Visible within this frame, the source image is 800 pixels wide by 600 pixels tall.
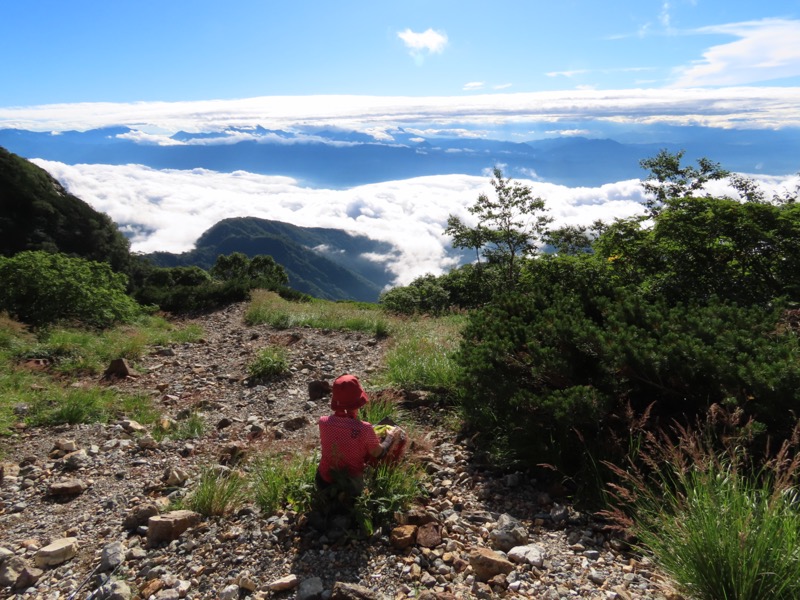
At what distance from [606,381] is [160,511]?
3638mm

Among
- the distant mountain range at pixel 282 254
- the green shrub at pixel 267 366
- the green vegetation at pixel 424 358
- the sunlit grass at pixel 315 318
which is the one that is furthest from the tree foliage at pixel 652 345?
the distant mountain range at pixel 282 254

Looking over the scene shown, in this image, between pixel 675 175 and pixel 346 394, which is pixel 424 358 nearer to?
pixel 346 394

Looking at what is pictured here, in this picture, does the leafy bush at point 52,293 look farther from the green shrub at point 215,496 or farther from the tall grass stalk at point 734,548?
the tall grass stalk at point 734,548

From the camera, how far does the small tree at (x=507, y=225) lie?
17469 mm

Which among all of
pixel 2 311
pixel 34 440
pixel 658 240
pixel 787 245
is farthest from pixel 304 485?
pixel 2 311

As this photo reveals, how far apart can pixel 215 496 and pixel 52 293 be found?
1054cm

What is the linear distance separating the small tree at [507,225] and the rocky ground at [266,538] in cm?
1270

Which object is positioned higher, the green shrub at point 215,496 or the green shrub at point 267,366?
the green shrub at point 215,496

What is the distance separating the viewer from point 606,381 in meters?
4.08

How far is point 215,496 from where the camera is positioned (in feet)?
12.8

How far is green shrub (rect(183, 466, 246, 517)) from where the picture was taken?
388 cm

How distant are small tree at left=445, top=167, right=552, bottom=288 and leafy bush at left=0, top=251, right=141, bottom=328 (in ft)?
35.5

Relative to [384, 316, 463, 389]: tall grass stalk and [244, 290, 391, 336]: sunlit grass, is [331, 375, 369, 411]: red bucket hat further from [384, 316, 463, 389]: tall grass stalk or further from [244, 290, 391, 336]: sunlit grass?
[244, 290, 391, 336]: sunlit grass

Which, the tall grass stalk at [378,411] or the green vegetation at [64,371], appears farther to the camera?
the green vegetation at [64,371]
